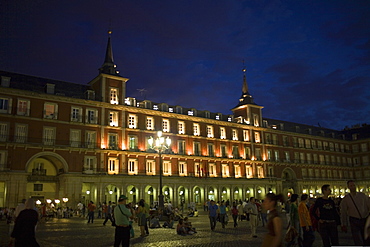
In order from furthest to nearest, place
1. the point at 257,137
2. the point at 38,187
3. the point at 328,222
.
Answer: the point at 257,137 → the point at 38,187 → the point at 328,222

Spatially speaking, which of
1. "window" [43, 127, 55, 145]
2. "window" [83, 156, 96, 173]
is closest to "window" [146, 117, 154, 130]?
"window" [83, 156, 96, 173]

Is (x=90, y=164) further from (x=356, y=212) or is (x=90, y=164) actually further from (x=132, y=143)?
(x=356, y=212)

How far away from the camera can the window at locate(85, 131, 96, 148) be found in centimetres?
3888

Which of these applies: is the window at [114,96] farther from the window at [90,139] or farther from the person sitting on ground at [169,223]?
the person sitting on ground at [169,223]

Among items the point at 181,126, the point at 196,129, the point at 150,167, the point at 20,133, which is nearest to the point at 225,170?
the point at 196,129

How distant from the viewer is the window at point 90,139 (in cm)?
3888

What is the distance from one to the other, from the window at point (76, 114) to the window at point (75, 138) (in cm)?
130

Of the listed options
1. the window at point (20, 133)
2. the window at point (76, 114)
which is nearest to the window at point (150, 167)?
the window at point (76, 114)

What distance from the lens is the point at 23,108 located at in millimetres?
35406

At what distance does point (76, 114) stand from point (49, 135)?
3929 mm

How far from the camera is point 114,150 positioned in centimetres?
4031

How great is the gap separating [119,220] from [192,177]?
38.3m

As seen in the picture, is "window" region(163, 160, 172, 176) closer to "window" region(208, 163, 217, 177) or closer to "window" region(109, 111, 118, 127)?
"window" region(208, 163, 217, 177)

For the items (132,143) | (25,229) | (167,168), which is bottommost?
(25,229)
